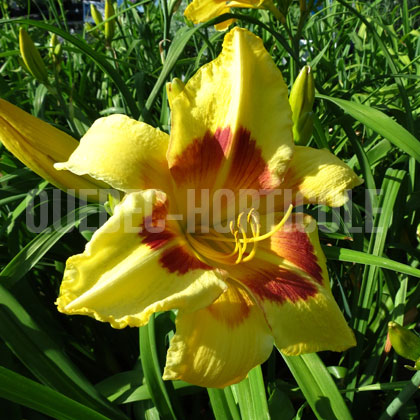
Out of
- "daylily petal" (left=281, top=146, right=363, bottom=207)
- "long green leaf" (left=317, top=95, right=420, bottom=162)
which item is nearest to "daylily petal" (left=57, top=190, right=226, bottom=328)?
"daylily petal" (left=281, top=146, right=363, bottom=207)

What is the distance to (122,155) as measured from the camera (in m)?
0.57

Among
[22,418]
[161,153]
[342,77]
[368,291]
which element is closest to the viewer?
[161,153]

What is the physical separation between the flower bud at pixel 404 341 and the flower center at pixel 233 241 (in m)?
0.20

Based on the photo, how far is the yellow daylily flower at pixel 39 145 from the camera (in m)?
0.63

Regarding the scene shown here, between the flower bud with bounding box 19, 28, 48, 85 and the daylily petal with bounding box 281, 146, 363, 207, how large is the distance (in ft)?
2.41

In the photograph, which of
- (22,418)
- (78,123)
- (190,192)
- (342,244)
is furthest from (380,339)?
(78,123)

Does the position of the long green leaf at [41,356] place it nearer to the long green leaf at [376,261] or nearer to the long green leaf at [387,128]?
the long green leaf at [376,261]

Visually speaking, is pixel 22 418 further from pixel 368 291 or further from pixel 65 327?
pixel 368 291

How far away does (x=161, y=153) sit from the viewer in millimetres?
614

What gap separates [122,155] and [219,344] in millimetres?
275

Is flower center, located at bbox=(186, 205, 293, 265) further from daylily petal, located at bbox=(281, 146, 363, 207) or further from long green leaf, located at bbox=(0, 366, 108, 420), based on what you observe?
long green leaf, located at bbox=(0, 366, 108, 420)

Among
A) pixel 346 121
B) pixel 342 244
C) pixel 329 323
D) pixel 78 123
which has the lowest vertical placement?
pixel 342 244

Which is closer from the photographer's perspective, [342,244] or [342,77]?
[342,244]

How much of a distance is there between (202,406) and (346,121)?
0.74 m
